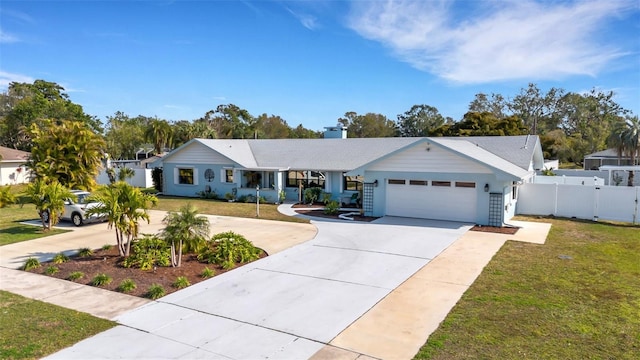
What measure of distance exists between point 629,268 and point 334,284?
7.59 m

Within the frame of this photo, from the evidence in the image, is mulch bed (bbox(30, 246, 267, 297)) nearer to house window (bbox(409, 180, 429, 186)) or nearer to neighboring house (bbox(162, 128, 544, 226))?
neighboring house (bbox(162, 128, 544, 226))

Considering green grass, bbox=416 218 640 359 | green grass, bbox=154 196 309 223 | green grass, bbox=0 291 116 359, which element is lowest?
green grass, bbox=0 291 116 359

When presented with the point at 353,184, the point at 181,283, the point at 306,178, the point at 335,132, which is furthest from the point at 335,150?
the point at 181,283

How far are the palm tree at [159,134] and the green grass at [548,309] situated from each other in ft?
140

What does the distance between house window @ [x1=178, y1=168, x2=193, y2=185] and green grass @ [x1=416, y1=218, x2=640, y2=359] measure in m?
21.2

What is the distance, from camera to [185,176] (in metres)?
28.0

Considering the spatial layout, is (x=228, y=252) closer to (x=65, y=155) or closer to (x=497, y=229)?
(x=497, y=229)

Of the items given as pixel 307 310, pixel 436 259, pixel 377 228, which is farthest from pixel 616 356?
pixel 377 228

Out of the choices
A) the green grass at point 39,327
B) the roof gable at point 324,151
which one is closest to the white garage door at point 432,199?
the roof gable at point 324,151

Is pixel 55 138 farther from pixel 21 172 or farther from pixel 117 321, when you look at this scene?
pixel 21 172

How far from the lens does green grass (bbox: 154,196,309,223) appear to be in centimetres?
1936

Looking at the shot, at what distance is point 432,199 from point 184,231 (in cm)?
1074

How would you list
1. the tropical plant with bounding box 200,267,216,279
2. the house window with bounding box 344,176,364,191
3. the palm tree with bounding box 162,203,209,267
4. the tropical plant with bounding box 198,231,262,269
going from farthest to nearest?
the house window with bounding box 344,176,364,191 < the tropical plant with bounding box 198,231,262,269 < the palm tree with bounding box 162,203,209,267 < the tropical plant with bounding box 200,267,216,279

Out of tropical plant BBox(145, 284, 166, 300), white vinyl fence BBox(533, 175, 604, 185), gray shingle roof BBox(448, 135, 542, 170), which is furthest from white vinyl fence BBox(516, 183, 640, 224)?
tropical plant BBox(145, 284, 166, 300)
